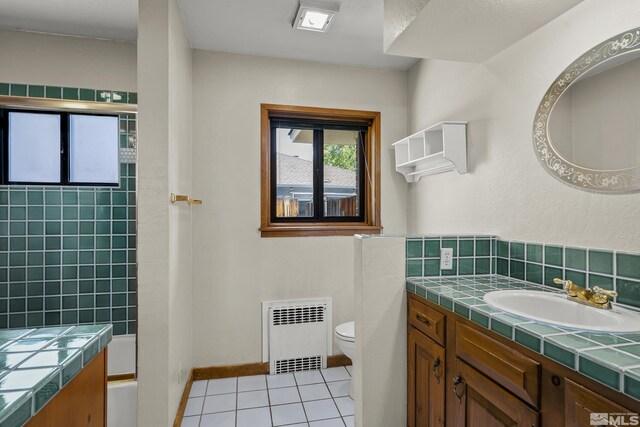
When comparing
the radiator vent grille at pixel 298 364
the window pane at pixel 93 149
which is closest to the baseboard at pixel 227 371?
the radiator vent grille at pixel 298 364

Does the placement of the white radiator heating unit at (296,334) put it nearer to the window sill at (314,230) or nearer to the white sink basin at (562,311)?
the window sill at (314,230)

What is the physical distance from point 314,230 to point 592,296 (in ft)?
6.01

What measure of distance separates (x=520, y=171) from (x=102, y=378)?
74.8 inches

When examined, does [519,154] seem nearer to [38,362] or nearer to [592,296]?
[592,296]

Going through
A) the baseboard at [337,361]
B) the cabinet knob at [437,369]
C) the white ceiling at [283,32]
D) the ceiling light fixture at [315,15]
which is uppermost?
the white ceiling at [283,32]

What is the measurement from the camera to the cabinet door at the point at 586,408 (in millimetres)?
737

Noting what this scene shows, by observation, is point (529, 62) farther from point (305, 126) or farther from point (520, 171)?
point (305, 126)

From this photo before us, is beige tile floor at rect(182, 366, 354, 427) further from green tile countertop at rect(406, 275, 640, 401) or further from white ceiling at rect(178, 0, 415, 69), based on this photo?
white ceiling at rect(178, 0, 415, 69)

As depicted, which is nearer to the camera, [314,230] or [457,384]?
[457,384]

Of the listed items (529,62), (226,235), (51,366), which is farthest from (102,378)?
(529,62)

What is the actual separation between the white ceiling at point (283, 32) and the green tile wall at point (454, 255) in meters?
1.44

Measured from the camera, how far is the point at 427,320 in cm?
152

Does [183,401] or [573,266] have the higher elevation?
[573,266]

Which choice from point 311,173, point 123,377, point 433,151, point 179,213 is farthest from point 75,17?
point 433,151
